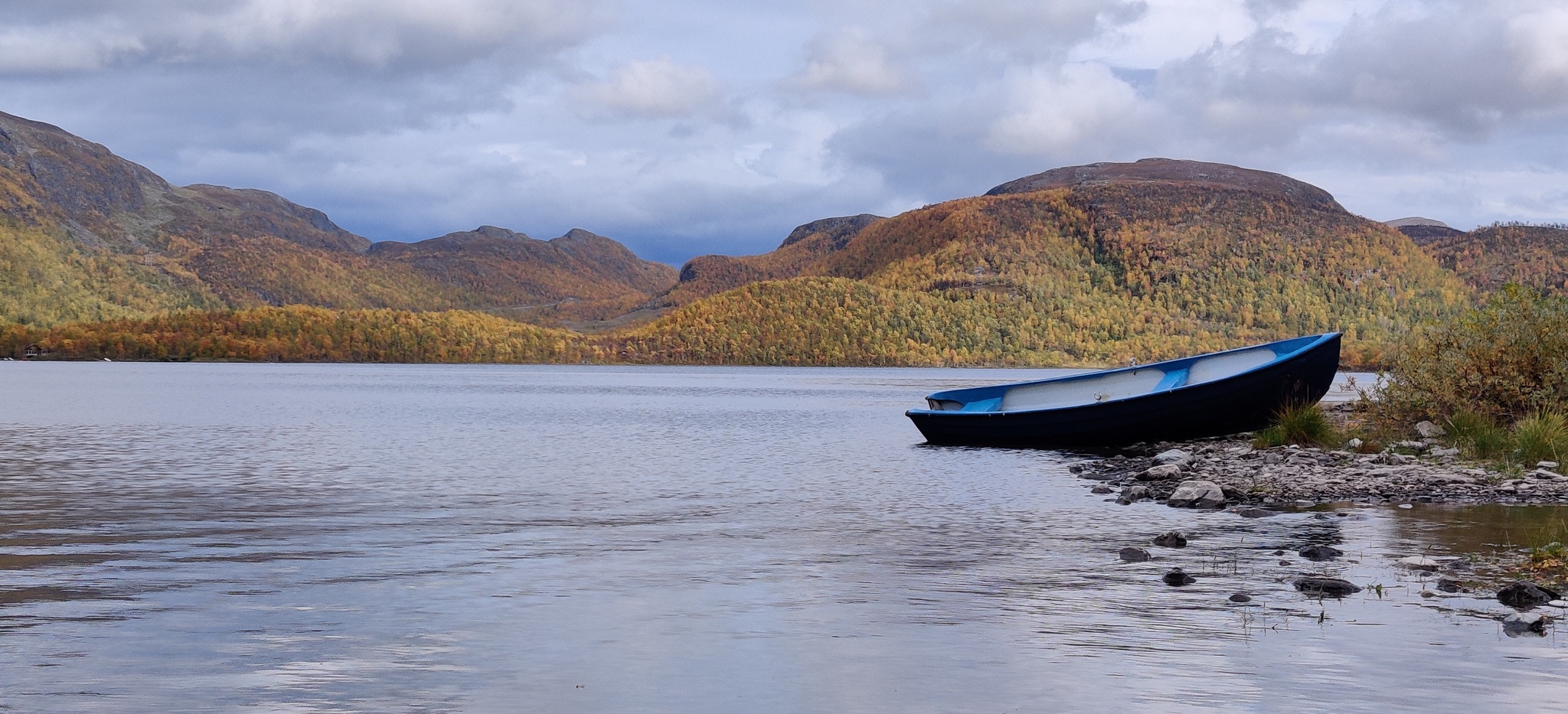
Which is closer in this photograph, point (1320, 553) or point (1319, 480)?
point (1320, 553)

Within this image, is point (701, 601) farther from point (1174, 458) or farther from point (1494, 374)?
point (1494, 374)

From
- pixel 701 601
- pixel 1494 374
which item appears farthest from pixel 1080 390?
pixel 701 601

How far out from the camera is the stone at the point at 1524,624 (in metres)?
14.8

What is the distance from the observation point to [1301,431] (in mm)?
40750

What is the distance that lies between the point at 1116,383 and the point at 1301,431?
36.1ft

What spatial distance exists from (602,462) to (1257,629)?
35.0 meters

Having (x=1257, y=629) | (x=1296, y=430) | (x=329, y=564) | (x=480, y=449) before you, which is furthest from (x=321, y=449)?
(x=1257, y=629)

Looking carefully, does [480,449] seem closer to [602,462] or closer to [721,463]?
[602,462]

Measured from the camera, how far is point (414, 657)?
14297 mm

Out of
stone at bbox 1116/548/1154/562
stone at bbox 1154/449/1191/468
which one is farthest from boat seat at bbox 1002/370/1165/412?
stone at bbox 1116/548/1154/562

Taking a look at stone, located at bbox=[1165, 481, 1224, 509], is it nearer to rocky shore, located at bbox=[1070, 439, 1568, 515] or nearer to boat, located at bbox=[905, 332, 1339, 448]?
rocky shore, located at bbox=[1070, 439, 1568, 515]

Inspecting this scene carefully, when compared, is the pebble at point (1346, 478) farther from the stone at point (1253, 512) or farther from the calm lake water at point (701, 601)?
the calm lake water at point (701, 601)

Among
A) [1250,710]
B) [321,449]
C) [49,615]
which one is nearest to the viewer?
[1250,710]

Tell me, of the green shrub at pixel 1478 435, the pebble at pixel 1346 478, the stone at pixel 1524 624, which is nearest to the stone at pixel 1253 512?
the pebble at pixel 1346 478
